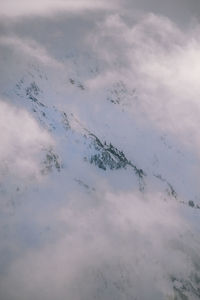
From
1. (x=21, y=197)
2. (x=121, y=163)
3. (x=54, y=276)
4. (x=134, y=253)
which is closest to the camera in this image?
(x=54, y=276)

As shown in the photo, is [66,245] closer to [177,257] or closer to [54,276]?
[54,276]

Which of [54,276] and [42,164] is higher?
[42,164]

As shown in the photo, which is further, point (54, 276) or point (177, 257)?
point (177, 257)

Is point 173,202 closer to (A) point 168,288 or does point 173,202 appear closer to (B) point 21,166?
(A) point 168,288

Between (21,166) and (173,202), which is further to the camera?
(173,202)

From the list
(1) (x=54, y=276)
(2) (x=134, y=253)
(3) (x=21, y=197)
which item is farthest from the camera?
(2) (x=134, y=253)

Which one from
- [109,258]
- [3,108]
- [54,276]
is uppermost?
[3,108]

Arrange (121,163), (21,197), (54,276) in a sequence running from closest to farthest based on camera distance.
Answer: (54,276) → (21,197) → (121,163)

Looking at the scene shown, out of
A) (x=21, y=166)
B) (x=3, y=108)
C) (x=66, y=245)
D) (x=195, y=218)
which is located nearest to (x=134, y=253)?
(x=66, y=245)

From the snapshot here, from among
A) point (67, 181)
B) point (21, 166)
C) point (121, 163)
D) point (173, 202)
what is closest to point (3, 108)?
point (21, 166)
